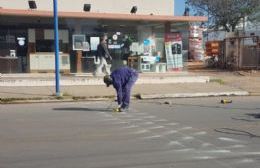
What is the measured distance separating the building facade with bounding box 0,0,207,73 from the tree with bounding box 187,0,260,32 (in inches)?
919

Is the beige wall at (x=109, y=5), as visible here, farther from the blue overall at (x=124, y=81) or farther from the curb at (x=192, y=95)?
the blue overall at (x=124, y=81)

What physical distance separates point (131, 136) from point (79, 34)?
14323 mm

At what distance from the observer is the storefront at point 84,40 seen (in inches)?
950

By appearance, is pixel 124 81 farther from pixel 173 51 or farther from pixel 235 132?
pixel 173 51

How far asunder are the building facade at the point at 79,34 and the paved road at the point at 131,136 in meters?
7.60

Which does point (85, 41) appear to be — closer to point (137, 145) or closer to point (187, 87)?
point (187, 87)

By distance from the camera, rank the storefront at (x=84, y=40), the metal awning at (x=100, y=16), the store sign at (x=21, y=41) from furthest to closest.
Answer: the store sign at (x=21, y=41) → the storefront at (x=84, y=40) → the metal awning at (x=100, y=16)

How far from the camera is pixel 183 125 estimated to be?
1269 centimetres

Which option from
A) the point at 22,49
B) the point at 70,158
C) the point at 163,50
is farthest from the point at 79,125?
the point at 163,50

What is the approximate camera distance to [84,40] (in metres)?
25.0

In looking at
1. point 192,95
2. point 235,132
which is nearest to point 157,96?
point 192,95

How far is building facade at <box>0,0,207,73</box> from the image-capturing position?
24125mm

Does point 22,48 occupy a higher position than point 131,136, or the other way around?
point 22,48

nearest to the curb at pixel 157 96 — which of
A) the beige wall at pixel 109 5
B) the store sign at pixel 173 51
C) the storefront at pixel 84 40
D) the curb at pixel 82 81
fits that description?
the curb at pixel 82 81
